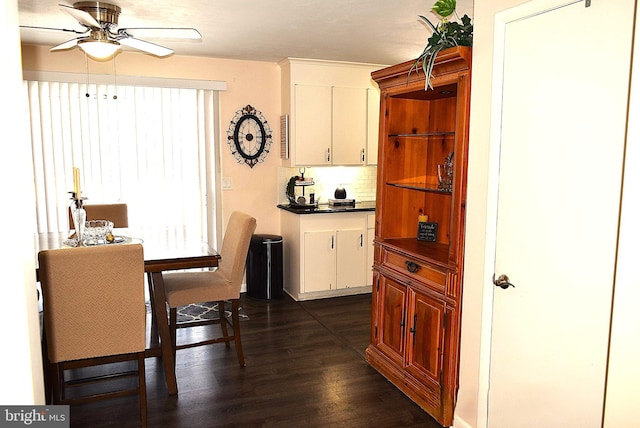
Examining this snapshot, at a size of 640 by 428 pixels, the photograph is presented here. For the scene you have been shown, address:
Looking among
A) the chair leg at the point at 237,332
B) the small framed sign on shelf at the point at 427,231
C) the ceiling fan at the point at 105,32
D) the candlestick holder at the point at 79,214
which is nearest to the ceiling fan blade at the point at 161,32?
the ceiling fan at the point at 105,32

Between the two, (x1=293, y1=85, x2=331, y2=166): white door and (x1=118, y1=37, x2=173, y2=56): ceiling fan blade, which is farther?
(x1=293, y1=85, x2=331, y2=166): white door

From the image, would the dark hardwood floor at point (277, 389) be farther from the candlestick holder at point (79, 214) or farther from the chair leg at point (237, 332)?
the candlestick holder at point (79, 214)

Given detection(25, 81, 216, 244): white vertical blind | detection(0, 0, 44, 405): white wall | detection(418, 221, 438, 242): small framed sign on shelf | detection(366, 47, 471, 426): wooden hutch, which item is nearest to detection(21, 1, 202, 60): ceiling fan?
detection(25, 81, 216, 244): white vertical blind

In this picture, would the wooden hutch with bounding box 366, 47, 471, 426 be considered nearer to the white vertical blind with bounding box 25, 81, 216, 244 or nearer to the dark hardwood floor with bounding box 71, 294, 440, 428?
the dark hardwood floor with bounding box 71, 294, 440, 428

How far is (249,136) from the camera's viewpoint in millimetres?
5266

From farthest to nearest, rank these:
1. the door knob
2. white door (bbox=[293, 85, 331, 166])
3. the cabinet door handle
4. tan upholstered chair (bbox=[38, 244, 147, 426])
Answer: white door (bbox=[293, 85, 331, 166]) → the cabinet door handle → tan upholstered chair (bbox=[38, 244, 147, 426]) → the door knob

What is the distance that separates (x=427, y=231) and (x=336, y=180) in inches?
96.2

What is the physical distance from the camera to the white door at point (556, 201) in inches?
72.9

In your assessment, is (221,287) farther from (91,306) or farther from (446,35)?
Answer: (446,35)

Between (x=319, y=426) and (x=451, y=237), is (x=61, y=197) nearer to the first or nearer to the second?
(x=319, y=426)

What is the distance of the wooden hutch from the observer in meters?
Answer: 2.66

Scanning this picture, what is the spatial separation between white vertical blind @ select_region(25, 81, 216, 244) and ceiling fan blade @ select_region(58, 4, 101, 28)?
1542 mm

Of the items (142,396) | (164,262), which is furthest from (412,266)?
(142,396)

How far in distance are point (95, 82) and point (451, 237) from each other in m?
3.67
